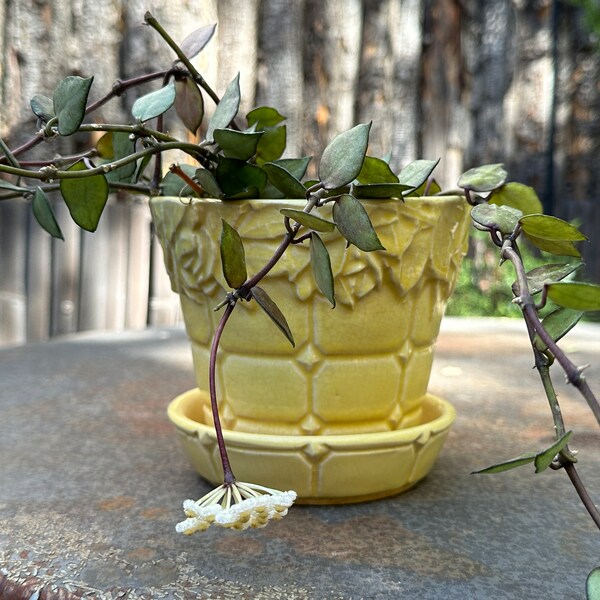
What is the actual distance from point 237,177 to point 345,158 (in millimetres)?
110

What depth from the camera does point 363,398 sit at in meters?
0.60

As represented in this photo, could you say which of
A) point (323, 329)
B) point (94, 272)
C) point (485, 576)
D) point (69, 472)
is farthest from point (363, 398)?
point (94, 272)

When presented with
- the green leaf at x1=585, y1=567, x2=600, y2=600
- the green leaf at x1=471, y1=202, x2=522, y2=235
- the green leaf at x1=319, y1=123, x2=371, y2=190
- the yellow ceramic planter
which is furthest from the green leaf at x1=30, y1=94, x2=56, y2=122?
the green leaf at x1=585, y1=567, x2=600, y2=600

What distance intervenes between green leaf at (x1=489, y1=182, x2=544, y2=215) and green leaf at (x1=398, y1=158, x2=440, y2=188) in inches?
2.8

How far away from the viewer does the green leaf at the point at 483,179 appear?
0.58 meters

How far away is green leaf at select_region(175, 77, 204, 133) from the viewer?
0.60 meters

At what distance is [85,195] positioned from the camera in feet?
1.76

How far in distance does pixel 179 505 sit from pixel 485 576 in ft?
0.82

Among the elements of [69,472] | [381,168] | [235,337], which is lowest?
[69,472]

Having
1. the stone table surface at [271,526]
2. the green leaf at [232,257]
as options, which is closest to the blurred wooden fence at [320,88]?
the stone table surface at [271,526]

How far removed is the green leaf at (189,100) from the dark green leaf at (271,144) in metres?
0.05

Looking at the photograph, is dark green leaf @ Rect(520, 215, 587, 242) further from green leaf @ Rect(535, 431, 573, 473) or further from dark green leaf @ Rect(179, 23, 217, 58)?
dark green leaf @ Rect(179, 23, 217, 58)

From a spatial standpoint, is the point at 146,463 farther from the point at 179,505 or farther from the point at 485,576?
the point at 485,576

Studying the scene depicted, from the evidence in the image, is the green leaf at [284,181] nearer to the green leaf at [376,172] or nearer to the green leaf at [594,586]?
the green leaf at [376,172]
